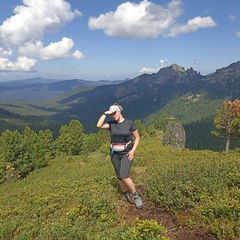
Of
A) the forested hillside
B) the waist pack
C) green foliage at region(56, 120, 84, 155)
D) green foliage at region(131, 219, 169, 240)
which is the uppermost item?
the waist pack

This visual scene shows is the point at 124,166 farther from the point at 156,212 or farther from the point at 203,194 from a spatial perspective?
the point at 203,194

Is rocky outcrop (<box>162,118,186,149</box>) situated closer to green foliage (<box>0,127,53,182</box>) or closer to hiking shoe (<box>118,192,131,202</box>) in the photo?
green foliage (<box>0,127,53,182</box>)

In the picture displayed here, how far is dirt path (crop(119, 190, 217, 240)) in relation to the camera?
20.2 feet

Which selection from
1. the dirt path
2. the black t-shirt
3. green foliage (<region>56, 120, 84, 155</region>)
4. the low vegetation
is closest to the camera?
the low vegetation

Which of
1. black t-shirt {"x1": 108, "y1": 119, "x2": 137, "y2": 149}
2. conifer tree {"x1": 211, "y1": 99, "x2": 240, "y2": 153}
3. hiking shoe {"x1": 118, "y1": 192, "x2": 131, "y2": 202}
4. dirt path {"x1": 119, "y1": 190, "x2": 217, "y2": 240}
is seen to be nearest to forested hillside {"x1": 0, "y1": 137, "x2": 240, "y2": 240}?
dirt path {"x1": 119, "y1": 190, "x2": 217, "y2": 240}

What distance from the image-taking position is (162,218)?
24.8ft

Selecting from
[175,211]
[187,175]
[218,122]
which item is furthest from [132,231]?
[218,122]

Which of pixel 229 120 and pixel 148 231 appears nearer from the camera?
pixel 148 231

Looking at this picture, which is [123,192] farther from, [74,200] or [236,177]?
[236,177]

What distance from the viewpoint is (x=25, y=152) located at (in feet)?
180

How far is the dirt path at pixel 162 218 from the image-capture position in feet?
20.2

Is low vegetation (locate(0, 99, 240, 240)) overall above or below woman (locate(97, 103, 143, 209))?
below

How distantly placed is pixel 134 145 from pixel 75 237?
11.0 feet

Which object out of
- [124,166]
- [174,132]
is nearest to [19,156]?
[124,166]
